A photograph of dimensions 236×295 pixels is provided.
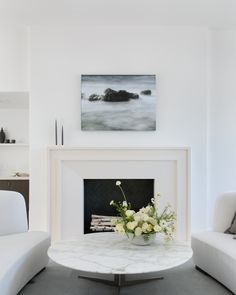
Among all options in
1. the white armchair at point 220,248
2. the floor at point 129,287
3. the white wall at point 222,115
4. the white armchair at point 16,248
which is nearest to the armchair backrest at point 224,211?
the white armchair at point 220,248

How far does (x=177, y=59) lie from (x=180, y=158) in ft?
4.44

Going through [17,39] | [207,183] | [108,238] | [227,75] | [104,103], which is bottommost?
[108,238]

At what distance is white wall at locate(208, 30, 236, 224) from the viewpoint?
184 inches

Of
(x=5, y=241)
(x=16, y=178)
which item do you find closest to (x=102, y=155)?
(x=16, y=178)

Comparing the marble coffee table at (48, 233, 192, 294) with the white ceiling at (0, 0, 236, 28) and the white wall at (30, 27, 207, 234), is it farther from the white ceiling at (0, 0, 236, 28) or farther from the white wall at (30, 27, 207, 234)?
the white ceiling at (0, 0, 236, 28)

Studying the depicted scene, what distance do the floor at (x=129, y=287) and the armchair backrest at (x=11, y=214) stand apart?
51 centimetres

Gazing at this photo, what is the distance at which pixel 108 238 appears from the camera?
3051mm

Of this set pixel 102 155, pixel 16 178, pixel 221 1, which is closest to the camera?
pixel 221 1

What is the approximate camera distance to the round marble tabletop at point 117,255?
2.24 m

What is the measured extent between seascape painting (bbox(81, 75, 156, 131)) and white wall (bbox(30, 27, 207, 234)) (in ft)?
0.32

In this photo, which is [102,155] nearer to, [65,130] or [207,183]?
[65,130]

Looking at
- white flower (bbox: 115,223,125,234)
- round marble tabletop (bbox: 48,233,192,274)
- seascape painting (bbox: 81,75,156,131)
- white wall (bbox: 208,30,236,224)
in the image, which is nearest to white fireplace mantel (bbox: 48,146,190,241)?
seascape painting (bbox: 81,75,156,131)

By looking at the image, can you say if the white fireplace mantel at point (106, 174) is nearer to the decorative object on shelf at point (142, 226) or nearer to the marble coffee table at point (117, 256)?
the marble coffee table at point (117, 256)

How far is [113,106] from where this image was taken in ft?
14.7
